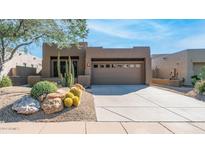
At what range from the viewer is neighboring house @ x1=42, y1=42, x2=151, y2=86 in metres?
22.3

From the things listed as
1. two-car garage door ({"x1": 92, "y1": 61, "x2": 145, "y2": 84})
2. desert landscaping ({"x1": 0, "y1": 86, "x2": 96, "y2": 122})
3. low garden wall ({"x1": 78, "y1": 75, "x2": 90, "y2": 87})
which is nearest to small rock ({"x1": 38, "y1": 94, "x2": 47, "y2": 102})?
desert landscaping ({"x1": 0, "y1": 86, "x2": 96, "y2": 122})

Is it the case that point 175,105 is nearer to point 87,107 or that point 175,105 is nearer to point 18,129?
point 87,107

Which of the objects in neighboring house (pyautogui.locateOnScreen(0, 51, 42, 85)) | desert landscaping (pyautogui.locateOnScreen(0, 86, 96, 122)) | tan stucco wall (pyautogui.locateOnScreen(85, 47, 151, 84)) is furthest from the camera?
tan stucco wall (pyautogui.locateOnScreen(85, 47, 151, 84))

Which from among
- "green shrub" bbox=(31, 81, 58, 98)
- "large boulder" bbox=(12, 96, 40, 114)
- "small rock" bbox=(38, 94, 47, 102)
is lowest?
"large boulder" bbox=(12, 96, 40, 114)

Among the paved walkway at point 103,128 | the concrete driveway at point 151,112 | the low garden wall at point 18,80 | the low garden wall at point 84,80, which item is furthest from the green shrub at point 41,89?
the low garden wall at point 18,80

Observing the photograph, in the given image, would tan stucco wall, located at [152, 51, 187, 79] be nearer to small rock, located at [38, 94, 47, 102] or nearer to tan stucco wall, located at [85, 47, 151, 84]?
tan stucco wall, located at [85, 47, 151, 84]

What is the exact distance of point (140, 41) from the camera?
22.3 meters

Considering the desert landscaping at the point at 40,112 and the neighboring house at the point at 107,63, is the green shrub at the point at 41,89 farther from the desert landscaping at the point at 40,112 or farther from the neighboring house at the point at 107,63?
the neighboring house at the point at 107,63

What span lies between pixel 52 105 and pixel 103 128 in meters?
2.40

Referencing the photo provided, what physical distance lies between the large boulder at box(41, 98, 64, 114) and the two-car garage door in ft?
45.4

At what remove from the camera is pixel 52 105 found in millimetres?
8828

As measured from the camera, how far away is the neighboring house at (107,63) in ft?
73.1
